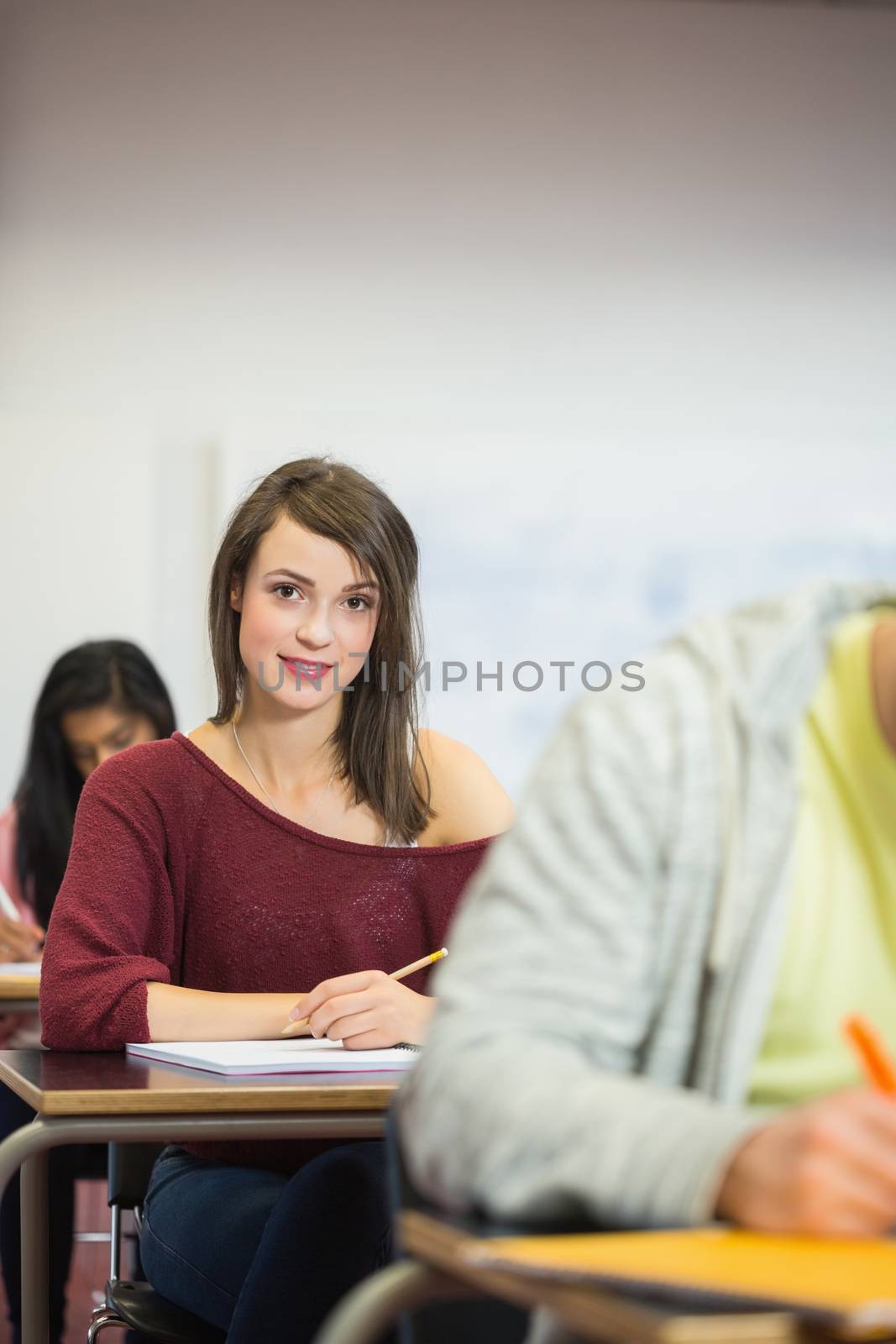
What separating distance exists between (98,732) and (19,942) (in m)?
0.55


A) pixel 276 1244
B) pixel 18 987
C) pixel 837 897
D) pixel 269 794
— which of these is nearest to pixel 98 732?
Result: pixel 18 987

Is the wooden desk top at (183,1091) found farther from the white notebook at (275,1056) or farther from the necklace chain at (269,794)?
the necklace chain at (269,794)

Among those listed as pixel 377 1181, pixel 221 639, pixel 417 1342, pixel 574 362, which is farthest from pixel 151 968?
pixel 574 362

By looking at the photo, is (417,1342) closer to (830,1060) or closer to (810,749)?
(830,1060)

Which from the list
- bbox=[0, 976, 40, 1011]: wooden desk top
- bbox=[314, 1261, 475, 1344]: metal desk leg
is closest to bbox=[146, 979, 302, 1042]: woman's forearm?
bbox=[0, 976, 40, 1011]: wooden desk top

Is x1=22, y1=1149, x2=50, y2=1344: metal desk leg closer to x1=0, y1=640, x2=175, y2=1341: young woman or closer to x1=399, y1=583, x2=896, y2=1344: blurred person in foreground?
x1=399, y1=583, x2=896, y2=1344: blurred person in foreground

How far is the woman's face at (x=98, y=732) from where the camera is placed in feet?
10.2

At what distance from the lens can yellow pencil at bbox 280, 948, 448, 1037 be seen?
1544 mm

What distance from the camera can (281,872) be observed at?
1762 millimetres

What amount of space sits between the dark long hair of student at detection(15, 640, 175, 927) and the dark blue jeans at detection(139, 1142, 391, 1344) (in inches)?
64.0

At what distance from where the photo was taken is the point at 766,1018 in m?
0.83

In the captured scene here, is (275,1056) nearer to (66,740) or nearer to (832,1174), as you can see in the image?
(832,1174)

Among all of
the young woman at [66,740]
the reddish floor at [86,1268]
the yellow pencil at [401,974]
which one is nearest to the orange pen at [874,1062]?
the yellow pencil at [401,974]

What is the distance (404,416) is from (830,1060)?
3437 millimetres
